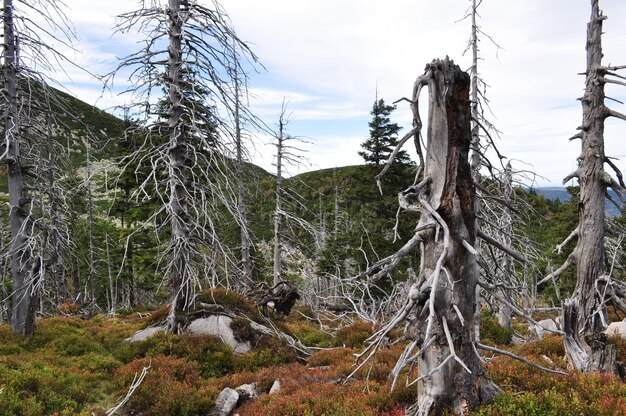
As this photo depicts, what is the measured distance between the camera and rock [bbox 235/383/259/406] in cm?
809

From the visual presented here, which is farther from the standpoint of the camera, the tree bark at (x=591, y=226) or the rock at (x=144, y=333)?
the rock at (x=144, y=333)

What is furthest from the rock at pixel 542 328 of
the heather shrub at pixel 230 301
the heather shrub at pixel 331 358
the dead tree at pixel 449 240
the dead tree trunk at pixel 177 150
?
the heather shrub at pixel 230 301

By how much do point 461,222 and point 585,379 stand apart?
4226mm

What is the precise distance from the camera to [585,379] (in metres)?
6.40

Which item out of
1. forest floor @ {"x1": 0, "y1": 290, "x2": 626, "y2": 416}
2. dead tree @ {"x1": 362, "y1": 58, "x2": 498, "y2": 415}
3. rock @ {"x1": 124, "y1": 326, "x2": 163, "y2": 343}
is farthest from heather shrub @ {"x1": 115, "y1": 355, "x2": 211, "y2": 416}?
dead tree @ {"x1": 362, "y1": 58, "x2": 498, "y2": 415}

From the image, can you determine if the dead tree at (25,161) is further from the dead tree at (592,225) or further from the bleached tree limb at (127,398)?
the dead tree at (592,225)

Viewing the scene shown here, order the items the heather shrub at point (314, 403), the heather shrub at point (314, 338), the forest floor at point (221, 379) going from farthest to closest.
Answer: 1. the heather shrub at point (314, 338)
2. the heather shrub at point (314, 403)
3. the forest floor at point (221, 379)

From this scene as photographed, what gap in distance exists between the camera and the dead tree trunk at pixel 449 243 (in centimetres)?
462

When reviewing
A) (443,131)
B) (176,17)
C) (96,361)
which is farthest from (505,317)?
(176,17)

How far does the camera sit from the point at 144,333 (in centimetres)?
1121

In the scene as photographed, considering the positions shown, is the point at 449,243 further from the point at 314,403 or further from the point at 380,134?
the point at 380,134

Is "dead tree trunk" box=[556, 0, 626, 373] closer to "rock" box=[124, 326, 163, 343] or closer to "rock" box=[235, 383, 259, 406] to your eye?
"rock" box=[235, 383, 259, 406]

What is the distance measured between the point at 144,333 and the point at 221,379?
146 inches

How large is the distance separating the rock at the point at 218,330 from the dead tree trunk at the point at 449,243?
6.99 meters
